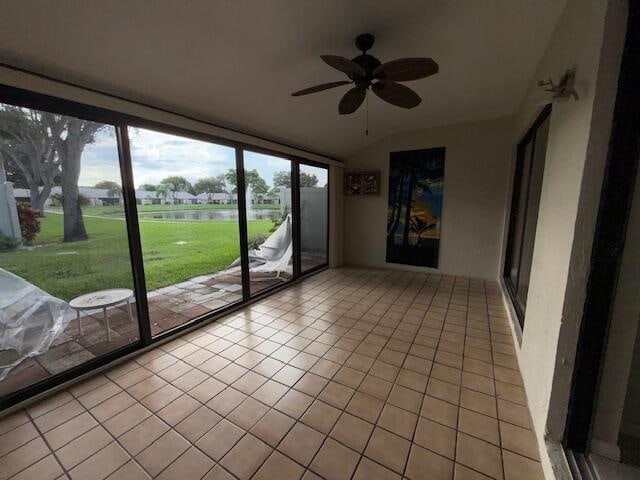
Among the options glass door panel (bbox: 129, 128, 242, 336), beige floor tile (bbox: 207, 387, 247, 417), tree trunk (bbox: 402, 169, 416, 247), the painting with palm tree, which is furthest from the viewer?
tree trunk (bbox: 402, 169, 416, 247)

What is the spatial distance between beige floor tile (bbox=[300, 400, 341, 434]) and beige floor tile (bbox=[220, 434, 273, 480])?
10.5 inches

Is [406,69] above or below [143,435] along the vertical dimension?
above

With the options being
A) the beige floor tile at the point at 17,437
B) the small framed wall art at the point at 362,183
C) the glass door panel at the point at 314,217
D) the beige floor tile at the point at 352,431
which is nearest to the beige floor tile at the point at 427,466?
the beige floor tile at the point at 352,431

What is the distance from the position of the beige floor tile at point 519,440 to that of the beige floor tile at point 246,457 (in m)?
1.28

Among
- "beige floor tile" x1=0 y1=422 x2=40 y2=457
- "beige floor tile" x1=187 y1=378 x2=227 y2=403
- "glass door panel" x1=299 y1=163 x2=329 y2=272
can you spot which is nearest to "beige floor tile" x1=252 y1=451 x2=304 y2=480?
"beige floor tile" x1=187 y1=378 x2=227 y2=403

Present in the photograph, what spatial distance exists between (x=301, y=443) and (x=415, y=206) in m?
3.93

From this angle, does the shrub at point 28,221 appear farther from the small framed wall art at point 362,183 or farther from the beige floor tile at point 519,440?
the small framed wall art at point 362,183

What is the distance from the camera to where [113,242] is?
2068mm

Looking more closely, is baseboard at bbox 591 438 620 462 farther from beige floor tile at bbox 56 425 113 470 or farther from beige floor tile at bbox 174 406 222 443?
beige floor tile at bbox 56 425 113 470

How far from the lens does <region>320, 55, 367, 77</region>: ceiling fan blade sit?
58.6 inches

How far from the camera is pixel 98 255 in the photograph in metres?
2.02

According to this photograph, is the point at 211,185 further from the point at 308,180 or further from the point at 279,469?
the point at 279,469

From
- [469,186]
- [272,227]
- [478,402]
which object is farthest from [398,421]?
[469,186]

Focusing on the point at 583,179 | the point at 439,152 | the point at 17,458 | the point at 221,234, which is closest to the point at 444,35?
the point at 583,179
